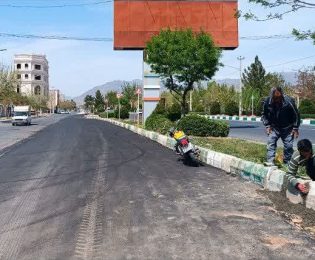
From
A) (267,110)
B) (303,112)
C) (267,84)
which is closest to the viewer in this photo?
(267,110)

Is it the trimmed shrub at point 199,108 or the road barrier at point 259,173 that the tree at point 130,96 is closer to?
the trimmed shrub at point 199,108

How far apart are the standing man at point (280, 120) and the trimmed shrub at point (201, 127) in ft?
40.8

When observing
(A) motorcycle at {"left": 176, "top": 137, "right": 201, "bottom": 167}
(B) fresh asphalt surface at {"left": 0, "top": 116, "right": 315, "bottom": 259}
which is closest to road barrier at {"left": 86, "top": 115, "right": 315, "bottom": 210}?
(B) fresh asphalt surface at {"left": 0, "top": 116, "right": 315, "bottom": 259}

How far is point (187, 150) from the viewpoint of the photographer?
13.2m

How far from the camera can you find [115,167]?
12.7 meters

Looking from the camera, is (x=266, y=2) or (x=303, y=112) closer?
(x=266, y=2)

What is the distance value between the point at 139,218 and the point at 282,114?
4.69m

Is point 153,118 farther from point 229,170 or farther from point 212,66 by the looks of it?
point 229,170

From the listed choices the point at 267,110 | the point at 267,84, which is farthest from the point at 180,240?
the point at 267,84

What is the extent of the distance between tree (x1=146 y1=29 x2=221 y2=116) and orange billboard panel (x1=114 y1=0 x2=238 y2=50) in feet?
33.3

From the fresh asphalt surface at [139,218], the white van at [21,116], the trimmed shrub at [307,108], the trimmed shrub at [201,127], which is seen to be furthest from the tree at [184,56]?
the white van at [21,116]

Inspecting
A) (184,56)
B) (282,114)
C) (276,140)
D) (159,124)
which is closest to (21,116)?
(184,56)

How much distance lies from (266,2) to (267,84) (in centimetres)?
8460

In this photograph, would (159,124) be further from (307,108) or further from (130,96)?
(130,96)
